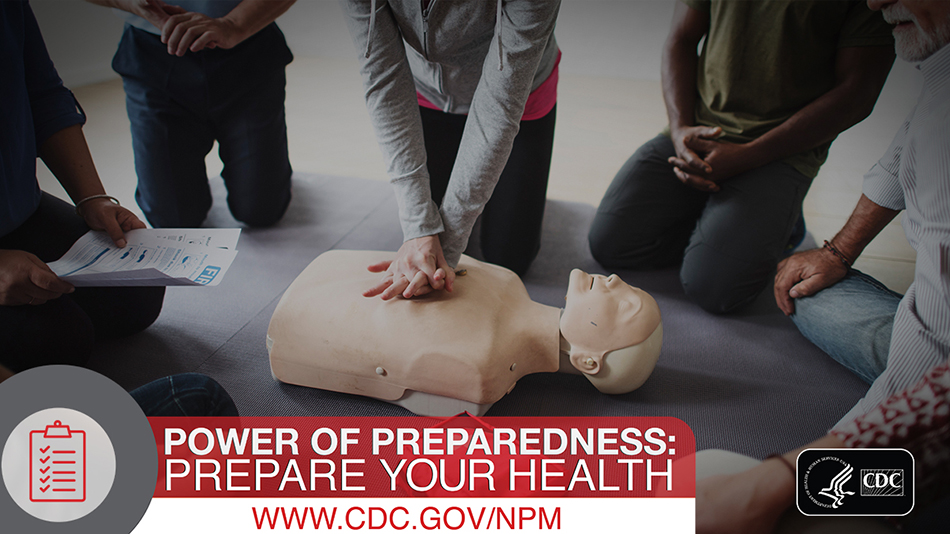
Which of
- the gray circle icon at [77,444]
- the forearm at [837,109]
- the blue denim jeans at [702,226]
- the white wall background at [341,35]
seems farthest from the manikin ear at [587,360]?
the white wall background at [341,35]

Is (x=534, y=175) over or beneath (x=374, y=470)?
over

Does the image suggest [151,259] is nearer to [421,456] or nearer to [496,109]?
[421,456]

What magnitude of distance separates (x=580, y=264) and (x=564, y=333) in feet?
2.34

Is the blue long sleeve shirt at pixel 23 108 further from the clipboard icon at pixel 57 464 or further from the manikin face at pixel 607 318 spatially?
the manikin face at pixel 607 318

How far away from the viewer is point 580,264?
1.77m

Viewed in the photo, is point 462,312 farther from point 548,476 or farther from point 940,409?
point 940,409

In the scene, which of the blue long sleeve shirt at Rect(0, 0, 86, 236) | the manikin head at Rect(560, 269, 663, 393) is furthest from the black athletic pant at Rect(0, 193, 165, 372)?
the manikin head at Rect(560, 269, 663, 393)

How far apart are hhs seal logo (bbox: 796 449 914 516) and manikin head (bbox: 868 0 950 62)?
0.74 m

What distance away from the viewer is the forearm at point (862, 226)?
1274mm

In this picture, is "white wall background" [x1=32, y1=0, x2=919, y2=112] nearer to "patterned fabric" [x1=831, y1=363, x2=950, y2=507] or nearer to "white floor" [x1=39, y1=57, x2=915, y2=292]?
"white floor" [x1=39, y1=57, x2=915, y2=292]

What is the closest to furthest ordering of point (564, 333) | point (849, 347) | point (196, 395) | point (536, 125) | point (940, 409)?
point (940, 409), point (196, 395), point (564, 333), point (849, 347), point (536, 125)

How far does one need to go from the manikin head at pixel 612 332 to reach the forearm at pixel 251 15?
127 centimetres

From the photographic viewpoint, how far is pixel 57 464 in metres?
0.68

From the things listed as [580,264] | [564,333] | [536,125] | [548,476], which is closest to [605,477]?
[548,476]
